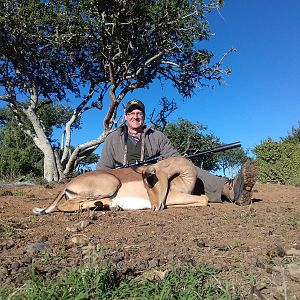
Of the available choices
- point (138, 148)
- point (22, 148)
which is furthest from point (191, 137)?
point (138, 148)

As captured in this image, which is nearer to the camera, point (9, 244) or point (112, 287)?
point (112, 287)

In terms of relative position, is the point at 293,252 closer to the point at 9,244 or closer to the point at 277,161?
the point at 9,244

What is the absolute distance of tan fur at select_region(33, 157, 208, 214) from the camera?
5.31m

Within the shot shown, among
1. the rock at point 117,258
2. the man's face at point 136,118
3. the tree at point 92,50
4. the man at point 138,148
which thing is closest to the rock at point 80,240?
the rock at point 117,258

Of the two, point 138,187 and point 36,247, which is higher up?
point 138,187

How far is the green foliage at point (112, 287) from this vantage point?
77.5 inches

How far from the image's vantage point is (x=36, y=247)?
118 inches

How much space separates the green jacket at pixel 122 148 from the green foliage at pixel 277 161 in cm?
720

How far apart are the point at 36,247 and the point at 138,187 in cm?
258

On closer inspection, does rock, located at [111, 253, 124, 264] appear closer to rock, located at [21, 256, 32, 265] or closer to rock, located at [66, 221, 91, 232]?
rock, located at [21, 256, 32, 265]

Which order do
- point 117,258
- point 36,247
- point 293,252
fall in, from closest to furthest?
point 117,258
point 293,252
point 36,247

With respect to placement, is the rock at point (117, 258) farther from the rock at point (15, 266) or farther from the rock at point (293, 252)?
the rock at point (293, 252)

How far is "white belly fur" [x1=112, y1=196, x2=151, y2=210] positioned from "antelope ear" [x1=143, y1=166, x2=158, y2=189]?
230 mm

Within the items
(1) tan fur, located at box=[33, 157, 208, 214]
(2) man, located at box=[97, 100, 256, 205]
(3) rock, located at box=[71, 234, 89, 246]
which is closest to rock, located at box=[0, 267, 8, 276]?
(3) rock, located at box=[71, 234, 89, 246]
